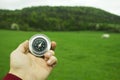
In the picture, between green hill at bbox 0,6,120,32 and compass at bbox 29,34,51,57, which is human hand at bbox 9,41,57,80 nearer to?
compass at bbox 29,34,51,57

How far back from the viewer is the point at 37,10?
316 feet

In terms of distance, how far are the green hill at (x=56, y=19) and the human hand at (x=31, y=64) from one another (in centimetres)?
6393

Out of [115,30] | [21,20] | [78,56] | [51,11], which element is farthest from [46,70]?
[51,11]

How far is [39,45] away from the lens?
12.5 ft

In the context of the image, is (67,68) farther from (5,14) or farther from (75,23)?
(75,23)

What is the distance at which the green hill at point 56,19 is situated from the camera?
7725cm

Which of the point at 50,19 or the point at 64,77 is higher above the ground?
the point at 64,77

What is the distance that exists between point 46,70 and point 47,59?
0.45 feet

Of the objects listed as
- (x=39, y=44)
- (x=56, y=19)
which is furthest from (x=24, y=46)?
(x=56, y=19)

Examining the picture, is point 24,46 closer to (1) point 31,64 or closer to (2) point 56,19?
(1) point 31,64

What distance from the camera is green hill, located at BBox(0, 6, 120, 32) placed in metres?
77.2

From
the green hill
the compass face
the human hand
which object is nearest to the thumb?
the human hand

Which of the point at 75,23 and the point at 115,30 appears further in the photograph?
the point at 75,23

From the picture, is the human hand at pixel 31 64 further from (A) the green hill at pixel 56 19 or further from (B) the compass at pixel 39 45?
(A) the green hill at pixel 56 19
